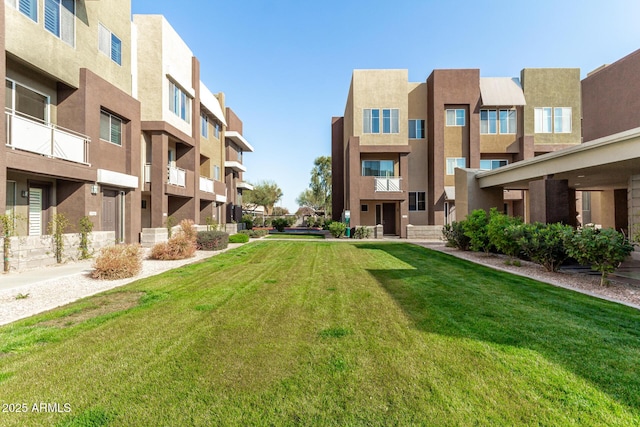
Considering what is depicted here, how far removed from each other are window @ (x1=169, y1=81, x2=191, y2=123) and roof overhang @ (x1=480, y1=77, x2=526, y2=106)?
23.3 metres

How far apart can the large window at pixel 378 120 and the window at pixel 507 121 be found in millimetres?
9430

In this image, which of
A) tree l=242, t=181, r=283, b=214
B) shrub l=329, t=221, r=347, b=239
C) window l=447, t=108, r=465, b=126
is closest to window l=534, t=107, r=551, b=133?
window l=447, t=108, r=465, b=126

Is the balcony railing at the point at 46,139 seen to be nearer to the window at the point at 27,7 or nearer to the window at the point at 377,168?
the window at the point at 27,7

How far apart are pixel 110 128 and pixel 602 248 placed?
63.0 ft

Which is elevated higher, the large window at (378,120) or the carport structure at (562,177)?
the large window at (378,120)

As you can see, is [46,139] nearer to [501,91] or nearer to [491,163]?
[491,163]

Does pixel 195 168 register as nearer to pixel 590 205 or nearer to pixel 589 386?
pixel 589 386

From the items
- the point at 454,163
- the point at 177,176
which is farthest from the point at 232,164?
the point at 454,163

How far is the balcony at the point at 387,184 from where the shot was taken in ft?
74.9

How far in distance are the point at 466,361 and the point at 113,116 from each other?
1732cm

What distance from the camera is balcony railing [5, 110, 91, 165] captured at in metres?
9.25

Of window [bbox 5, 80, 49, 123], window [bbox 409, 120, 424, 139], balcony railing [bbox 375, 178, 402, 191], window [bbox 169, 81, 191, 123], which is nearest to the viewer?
window [bbox 5, 80, 49, 123]

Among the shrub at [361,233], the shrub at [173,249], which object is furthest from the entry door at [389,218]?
the shrub at [173,249]

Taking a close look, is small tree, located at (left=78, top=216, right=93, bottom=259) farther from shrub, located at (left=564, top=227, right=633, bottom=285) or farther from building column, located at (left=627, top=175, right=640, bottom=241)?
building column, located at (left=627, top=175, right=640, bottom=241)
